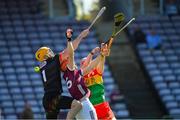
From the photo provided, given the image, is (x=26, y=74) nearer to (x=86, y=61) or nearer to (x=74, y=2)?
(x=74, y=2)

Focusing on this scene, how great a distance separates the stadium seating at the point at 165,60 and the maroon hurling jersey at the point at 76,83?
33.4 ft

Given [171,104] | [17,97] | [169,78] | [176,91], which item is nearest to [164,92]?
[176,91]

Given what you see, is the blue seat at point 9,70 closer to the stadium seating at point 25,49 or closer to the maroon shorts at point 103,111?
the stadium seating at point 25,49

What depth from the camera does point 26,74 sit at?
23766mm

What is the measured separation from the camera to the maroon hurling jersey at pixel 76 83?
1242cm

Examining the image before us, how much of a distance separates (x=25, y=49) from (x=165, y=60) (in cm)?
446

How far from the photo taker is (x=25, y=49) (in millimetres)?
24625

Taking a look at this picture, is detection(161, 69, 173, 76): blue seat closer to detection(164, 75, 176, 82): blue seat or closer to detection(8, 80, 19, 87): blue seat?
detection(164, 75, 176, 82): blue seat

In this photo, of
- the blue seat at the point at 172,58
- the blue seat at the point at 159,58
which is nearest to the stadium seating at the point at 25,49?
the blue seat at the point at 159,58

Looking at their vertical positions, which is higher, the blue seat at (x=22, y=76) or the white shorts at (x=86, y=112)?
the blue seat at (x=22, y=76)

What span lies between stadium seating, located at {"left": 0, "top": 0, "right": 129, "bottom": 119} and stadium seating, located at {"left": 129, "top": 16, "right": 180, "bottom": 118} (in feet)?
4.44

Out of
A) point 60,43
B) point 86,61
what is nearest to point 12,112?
point 60,43

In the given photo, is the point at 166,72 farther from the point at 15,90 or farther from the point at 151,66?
the point at 15,90

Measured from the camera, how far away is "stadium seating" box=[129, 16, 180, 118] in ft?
78.7
